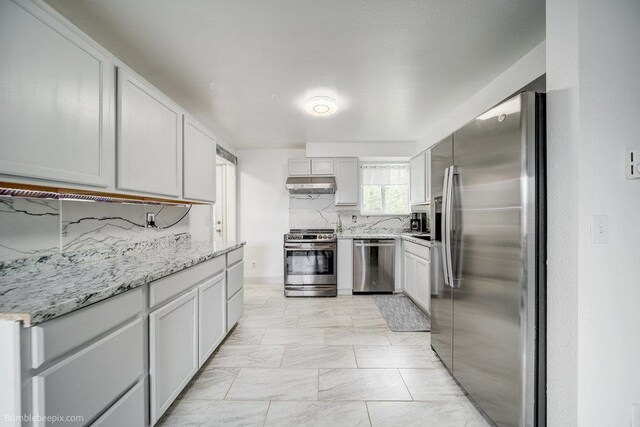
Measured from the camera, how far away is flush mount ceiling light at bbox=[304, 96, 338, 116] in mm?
2689

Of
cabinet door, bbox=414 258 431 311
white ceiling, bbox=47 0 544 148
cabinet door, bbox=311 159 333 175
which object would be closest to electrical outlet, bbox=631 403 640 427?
cabinet door, bbox=414 258 431 311

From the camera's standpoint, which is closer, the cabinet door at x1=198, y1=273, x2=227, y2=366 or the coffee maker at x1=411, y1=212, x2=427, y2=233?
the cabinet door at x1=198, y1=273, x2=227, y2=366

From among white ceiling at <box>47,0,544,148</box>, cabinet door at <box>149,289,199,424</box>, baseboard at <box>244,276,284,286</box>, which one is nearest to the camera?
cabinet door at <box>149,289,199,424</box>

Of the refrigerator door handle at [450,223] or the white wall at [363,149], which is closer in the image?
the refrigerator door handle at [450,223]

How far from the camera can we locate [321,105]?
274 centimetres

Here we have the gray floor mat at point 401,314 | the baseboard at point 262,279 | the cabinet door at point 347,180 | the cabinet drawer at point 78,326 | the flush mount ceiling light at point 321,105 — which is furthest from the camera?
the baseboard at point 262,279

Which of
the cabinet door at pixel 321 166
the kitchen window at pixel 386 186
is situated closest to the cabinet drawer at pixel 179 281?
the cabinet door at pixel 321 166

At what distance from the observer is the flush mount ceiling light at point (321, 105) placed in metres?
2.69

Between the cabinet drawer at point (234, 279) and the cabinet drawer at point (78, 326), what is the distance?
126 cm

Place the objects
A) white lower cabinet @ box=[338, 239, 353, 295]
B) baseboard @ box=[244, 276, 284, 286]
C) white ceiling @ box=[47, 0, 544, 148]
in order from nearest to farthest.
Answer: white ceiling @ box=[47, 0, 544, 148] < white lower cabinet @ box=[338, 239, 353, 295] < baseboard @ box=[244, 276, 284, 286]

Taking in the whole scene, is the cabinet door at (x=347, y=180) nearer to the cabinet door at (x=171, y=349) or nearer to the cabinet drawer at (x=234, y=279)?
the cabinet drawer at (x=234, y=279)

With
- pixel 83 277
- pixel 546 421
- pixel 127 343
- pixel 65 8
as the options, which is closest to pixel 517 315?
pixel 546 421

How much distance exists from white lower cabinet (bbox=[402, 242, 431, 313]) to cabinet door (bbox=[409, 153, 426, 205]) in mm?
737

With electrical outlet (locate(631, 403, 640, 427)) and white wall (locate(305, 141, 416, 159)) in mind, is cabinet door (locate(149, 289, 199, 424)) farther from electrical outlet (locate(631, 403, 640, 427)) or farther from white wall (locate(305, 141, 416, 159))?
white wall (locate(305, 141, 416, 159))
